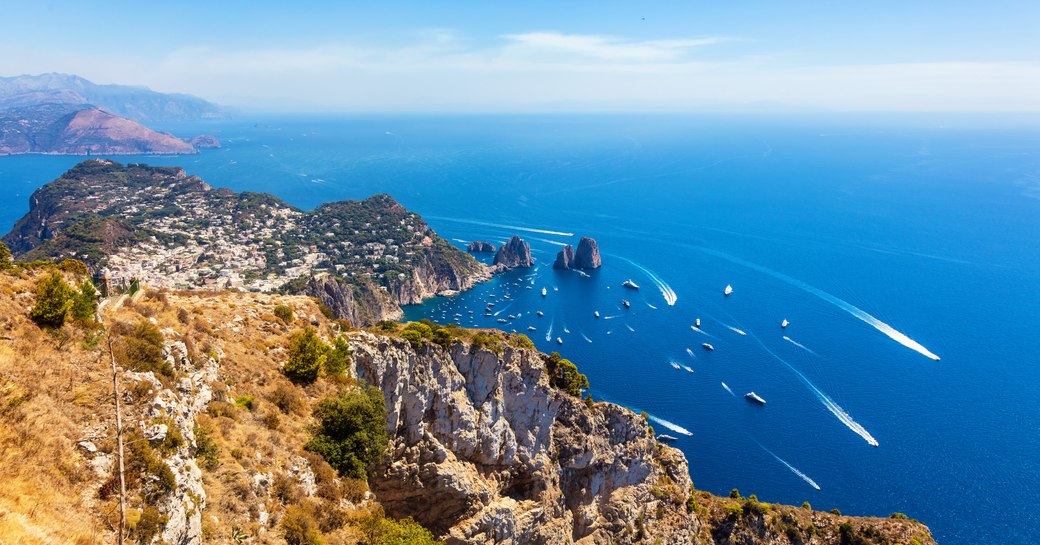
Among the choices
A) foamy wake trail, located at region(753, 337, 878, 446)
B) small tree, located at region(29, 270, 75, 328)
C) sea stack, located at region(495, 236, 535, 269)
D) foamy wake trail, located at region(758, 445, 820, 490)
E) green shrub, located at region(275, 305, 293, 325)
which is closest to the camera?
small tree, located at region(29, 270, 75, 328)

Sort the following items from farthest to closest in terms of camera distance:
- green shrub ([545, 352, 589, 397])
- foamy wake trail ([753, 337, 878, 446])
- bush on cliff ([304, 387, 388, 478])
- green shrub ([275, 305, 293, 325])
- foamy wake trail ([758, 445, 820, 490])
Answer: foamy wake trail ([753, 337, 878, 446]), foamy wake trail ([758, 445, 820, 490]), green shrub ([545, 352, 589, 397]), green shrub ([275, 305, 293, 325]), bush on cliff ([304, 387, 388, 478])

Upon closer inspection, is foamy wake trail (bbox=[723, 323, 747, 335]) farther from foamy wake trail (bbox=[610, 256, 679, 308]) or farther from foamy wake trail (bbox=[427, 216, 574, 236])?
foamy wake trail (bbox=[427, 216, 574, 236])

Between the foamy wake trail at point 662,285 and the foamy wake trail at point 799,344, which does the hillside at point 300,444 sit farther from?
the foamy wake trail at point 662,285

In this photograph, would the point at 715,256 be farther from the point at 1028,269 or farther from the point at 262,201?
the point at 262,201

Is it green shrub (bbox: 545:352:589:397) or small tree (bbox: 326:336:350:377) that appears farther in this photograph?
green shrub (bbox: 545:352:589:397)

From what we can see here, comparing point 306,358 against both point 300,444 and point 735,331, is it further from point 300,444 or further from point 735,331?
point 735,331

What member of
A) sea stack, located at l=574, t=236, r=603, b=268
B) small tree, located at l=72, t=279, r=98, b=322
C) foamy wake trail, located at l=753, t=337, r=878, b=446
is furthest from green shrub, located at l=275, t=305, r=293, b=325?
sea stack, located at l=574, t=236, r=603, b=268
